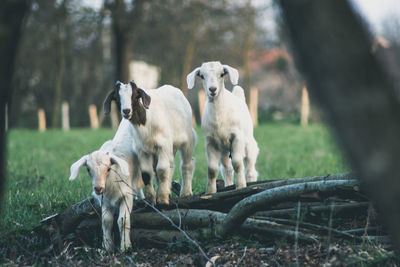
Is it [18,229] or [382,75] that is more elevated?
[382,75]

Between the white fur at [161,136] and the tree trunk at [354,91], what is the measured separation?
2640 millimetres

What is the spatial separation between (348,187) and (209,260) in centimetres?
119

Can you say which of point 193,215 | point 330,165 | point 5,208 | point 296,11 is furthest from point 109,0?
point 296,11

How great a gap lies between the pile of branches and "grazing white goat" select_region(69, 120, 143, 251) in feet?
0.43

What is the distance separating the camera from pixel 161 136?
4.52 metres

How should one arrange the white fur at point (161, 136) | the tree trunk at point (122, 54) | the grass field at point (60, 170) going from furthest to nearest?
the tree trunk at point (122, 54)
the grass field at point (60, 170)
the white fur at point (161, 136)

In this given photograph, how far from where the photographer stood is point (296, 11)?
1780 mm

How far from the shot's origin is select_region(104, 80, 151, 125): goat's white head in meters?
4.21

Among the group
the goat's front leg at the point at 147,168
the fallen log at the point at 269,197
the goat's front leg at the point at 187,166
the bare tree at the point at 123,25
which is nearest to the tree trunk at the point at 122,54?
the bare tree at the point at 123,25

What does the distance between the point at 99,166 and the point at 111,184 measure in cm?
28

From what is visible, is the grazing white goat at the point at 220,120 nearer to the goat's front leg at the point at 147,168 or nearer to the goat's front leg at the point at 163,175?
the goat's front leg at the point at 163,175

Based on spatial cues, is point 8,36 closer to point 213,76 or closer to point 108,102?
point 108,102

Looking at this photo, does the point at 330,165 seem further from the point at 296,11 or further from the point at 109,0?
the point at 109,0

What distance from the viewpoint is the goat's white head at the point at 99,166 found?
13.2 feet
